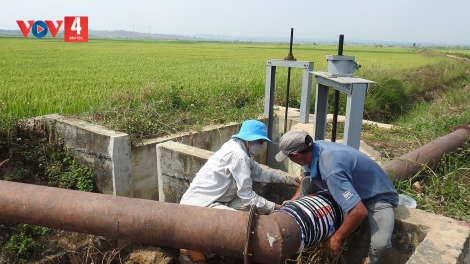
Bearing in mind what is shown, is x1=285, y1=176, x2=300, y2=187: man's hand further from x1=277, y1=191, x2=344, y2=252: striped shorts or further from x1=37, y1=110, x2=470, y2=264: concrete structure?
x1=277, y1=191, x2=344, y2=252: striped shorts

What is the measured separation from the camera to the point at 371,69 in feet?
43.0

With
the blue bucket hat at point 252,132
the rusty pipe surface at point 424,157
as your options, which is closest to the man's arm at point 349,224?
the blue bucket hat at point 252,132

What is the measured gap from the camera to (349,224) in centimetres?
263

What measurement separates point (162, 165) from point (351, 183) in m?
2.71

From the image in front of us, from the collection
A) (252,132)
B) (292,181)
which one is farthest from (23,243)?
(292,181)

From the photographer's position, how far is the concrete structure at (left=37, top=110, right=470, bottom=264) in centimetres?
294

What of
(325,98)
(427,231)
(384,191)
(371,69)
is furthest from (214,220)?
(371,69)

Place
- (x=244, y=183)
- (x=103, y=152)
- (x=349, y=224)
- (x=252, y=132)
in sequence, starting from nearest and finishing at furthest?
(x=349, y=224) < (x=244, y=183) < (x=252, y=132) < (x=103, y=152)

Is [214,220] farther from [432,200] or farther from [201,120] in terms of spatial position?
[201,120]

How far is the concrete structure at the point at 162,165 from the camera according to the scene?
2.94 m

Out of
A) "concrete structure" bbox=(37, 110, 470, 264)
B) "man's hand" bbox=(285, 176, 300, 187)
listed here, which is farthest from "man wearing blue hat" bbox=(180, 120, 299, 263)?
"concrete structure" bbox=(37, 110, 470, 264)

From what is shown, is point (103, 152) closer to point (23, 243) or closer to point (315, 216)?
point (23, 243)

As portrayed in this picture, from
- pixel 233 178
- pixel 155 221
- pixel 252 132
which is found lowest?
pixel 155 221

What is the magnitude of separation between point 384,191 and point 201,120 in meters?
3.94
